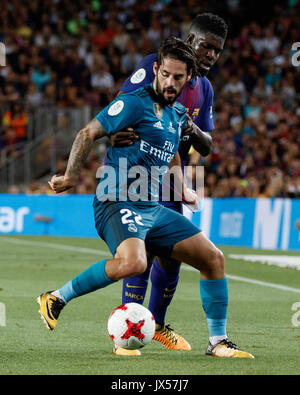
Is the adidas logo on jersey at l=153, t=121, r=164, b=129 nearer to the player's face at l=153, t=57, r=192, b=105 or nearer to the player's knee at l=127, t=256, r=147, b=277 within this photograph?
the player's face at l=153, t=57, r=192, b=105

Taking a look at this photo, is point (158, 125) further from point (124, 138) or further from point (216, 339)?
point (216, 339)

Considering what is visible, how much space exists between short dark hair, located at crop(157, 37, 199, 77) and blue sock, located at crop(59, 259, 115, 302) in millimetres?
1497

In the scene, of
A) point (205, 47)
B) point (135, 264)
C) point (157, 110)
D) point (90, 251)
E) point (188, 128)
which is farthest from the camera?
point (90, 251)

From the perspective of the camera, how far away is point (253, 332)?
7629 millimetres

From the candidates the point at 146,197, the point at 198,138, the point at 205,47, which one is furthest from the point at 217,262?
the point at 205,47

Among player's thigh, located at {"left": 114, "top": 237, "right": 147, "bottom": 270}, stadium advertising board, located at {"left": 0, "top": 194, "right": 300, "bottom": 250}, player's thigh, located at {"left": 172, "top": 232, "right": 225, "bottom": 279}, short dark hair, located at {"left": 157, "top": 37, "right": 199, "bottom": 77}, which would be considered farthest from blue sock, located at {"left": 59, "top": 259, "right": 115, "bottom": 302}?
stadium advertising board, located at {"left": 0, "top": 194, "right": 300, "bottom": 250}

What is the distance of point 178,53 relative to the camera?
627 cm

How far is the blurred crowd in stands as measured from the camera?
20484mm

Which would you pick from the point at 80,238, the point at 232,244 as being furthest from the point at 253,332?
the point at 80,238

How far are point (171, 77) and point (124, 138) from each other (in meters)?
0.54

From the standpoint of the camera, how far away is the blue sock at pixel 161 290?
718cm

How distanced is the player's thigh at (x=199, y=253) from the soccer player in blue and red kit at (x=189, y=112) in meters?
0.72
